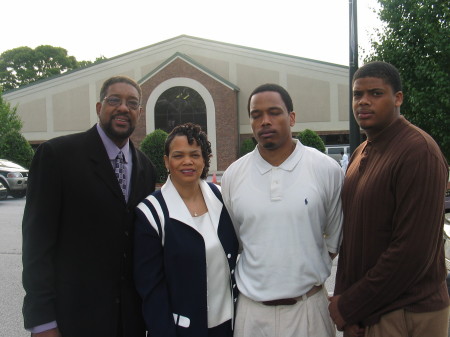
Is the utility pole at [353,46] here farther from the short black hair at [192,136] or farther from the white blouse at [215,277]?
the white blouse at [215,277]

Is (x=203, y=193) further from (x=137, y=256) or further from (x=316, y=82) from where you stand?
(x=316, y=82)

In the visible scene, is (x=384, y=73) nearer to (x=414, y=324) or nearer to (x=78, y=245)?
(x=414, y=324)

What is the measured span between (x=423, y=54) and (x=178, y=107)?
20.9m

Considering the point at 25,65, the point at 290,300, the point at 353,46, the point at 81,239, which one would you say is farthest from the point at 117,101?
the point at 25,65

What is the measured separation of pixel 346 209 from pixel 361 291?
1.55ft

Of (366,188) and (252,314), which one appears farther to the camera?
(252,314)

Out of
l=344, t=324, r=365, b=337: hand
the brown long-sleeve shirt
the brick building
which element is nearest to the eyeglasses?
the brown long-sleeve shirt

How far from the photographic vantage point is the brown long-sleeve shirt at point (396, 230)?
2184 millimetres

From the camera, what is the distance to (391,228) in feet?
7.58

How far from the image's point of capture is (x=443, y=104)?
1095 centimetres

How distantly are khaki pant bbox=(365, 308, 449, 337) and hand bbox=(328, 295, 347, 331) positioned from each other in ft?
0.70

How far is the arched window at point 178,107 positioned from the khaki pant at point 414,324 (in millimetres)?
28527

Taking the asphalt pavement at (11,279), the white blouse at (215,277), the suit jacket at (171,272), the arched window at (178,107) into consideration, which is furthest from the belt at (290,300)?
the arched window at (178,107)

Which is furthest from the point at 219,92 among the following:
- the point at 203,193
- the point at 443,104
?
the point at 203,193
